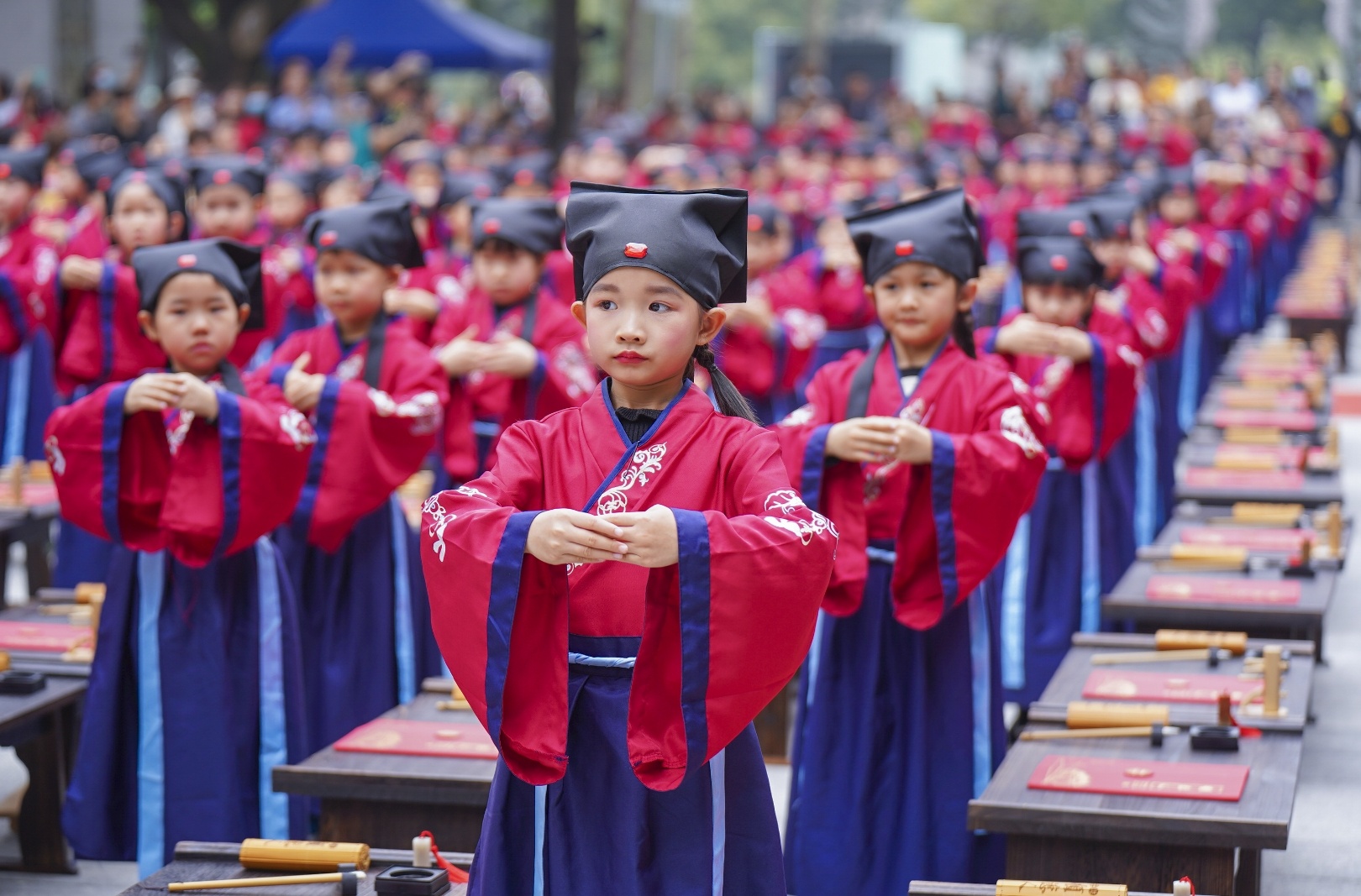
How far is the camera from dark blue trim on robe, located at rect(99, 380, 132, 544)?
454 centimetres

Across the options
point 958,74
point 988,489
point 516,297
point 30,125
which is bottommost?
point 988,489

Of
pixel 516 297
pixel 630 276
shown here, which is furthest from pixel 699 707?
pixel 516 297

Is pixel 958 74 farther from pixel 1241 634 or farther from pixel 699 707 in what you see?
pixel 699 707

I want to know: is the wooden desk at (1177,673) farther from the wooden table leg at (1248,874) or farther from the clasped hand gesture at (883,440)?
the clasped hand gesture at (883,440)

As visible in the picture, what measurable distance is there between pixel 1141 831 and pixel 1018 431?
42.6 inches

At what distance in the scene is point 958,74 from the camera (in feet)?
126

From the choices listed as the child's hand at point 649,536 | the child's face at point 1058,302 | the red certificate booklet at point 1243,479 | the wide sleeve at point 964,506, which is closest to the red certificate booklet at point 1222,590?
the child's face at point 1058,302

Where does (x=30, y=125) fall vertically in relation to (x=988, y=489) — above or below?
above

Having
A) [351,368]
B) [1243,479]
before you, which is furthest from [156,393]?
[1243,479]

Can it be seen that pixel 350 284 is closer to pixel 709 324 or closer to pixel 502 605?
pixel 709 324

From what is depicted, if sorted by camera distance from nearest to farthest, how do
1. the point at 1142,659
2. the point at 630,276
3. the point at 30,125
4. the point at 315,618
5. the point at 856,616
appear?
the point at 630,276, the point at 856,616, the point at 1142,659, the point at 315,618, the point at 30,125

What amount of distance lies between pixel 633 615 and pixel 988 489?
1527 mm

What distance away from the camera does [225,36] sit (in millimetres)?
26500

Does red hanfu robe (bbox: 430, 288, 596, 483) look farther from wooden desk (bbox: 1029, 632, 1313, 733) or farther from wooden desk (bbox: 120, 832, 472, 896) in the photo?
wooden desk (bbox: 120, 832, 472, 896)
